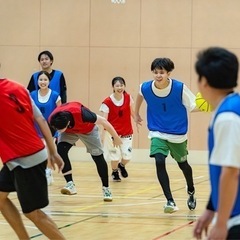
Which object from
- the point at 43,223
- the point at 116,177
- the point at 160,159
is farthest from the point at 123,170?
the point at 43,223

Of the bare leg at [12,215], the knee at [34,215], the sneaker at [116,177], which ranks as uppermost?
the knee at [34,215]

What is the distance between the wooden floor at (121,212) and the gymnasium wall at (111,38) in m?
4.12

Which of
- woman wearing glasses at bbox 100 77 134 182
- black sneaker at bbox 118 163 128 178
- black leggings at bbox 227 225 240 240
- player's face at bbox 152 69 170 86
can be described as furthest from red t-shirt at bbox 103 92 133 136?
black leggings at bbox 227 225 240 240

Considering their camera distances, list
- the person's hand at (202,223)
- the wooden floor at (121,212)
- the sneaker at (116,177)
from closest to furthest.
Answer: the person's hand at (202,223), the wooden floor at (121,212), the sneaker at (116,177)

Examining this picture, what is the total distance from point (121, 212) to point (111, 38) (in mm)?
8808

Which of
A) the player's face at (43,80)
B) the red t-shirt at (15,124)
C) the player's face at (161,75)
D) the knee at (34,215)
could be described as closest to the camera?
the red t-shirt at (15,124)

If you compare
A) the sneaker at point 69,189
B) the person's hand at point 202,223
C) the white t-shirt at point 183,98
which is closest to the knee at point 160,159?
the white t-shirt at point 183,98

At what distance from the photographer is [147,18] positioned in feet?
53.8

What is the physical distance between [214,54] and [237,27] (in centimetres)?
1315

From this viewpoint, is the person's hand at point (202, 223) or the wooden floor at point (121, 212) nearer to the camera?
the person's hand at point (202, 223)

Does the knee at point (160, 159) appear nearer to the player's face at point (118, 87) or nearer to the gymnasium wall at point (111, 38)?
the player's face at point (118, 87)

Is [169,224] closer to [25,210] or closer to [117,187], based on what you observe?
[25,210]

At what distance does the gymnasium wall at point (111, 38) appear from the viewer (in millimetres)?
16188

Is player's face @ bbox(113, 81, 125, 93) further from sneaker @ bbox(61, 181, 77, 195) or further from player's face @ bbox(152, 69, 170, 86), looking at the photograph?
player's face @ bbox(152, 69, 170, 86)
